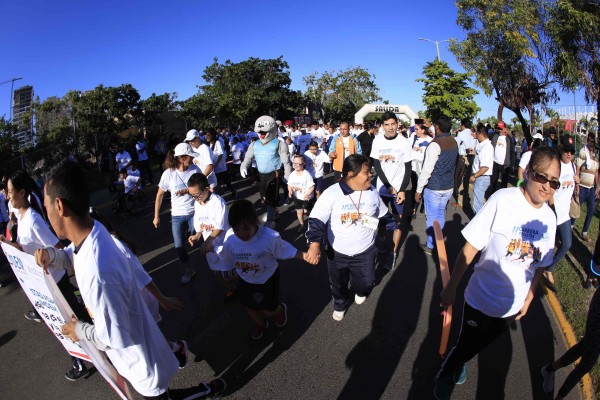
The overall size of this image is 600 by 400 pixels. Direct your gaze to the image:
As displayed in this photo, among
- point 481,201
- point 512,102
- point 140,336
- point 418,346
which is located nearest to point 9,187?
point 140,336

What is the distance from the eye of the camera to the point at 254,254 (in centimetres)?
333

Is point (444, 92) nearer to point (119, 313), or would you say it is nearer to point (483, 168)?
point (483, 168)

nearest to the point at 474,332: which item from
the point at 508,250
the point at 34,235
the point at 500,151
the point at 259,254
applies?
the point at 508,250

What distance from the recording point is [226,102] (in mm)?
35250

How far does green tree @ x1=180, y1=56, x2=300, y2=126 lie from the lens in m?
35.5

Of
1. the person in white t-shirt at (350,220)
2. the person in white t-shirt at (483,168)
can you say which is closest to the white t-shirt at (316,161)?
the person in white t-shirt at (483,168)

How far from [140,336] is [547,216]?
2.73m

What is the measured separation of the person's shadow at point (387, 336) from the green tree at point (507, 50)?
13082 mm

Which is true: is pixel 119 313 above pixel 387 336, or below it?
above

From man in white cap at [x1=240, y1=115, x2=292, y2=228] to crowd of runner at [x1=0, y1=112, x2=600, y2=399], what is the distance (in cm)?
3

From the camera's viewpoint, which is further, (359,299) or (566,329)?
(359,299)

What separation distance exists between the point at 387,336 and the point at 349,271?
2.55 ft

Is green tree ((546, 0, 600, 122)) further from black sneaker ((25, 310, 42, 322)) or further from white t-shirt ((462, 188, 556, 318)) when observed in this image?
black sneaker ((25, 310, 42, 322))

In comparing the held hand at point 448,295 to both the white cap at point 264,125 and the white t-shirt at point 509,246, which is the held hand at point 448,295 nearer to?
the white t-shirt at point 509,246
